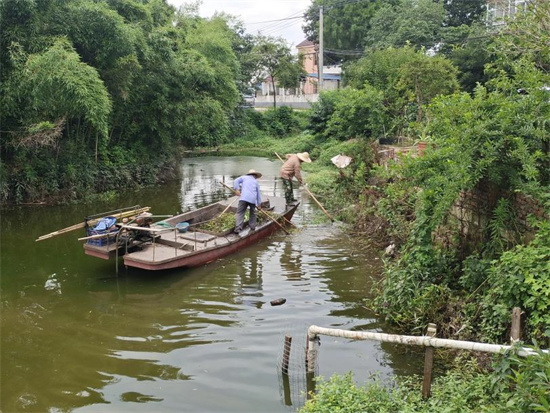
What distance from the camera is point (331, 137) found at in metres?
26.8

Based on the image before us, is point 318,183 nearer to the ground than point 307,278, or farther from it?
farther from it

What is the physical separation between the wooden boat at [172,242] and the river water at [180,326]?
0.36m

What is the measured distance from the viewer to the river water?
19.2 feet

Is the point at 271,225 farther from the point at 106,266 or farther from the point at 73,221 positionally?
the point at 73,221

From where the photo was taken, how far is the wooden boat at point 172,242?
909 cm

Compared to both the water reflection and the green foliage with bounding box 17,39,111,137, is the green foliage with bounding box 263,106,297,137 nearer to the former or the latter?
the green foliage with bounding box 17,39,111,137

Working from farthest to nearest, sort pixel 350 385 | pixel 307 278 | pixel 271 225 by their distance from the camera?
pixel 271 225, pixel 307 278, pixel 350 385

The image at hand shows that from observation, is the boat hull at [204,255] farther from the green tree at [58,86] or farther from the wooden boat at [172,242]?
the green tree at [58,86]

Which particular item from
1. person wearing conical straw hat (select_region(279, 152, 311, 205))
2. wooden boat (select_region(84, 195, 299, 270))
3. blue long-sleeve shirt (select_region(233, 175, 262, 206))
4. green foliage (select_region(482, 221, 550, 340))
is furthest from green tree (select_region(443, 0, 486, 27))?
green foliage (select_region(482, 221, 550, 340))

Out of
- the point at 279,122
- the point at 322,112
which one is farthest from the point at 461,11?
the point at 322,112

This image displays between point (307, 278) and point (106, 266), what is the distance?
4.17 metres

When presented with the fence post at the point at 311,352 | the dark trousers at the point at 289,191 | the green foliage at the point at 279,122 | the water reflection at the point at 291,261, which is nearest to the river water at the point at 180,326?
the water reflection at the point at 291,261

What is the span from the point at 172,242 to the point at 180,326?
2760 mm

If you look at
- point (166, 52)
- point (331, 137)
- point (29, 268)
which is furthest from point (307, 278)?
point (331, 137)
